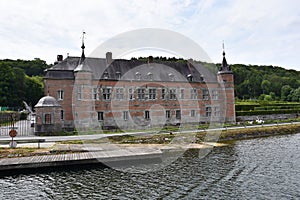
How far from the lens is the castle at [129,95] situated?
24719mm

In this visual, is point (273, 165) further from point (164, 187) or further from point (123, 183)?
point (123, 183)

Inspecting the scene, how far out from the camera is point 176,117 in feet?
100

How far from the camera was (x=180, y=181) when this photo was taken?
1080cm

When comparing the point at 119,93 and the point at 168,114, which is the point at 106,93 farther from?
the point at 168,114

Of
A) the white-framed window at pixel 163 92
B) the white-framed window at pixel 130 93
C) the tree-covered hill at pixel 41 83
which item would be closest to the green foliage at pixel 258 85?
the tree-covered hill at pixel 41 83

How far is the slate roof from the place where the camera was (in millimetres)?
25237

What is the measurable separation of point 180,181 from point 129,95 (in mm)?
17676

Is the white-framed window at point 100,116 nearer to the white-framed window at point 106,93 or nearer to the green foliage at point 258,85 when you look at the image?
the white-framed window at point 106,93

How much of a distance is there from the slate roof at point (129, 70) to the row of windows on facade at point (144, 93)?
1229mm

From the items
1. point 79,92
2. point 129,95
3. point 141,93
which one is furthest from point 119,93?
point 79,92

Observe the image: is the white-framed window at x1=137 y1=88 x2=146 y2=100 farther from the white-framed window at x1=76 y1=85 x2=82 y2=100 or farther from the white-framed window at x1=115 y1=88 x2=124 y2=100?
the white-framed window at x1=76 y1=85 x2=82 y2=100

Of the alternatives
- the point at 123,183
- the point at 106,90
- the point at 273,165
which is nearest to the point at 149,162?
the point at 123,183

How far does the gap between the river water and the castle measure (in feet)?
38.1

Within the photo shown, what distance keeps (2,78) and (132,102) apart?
2823cm
